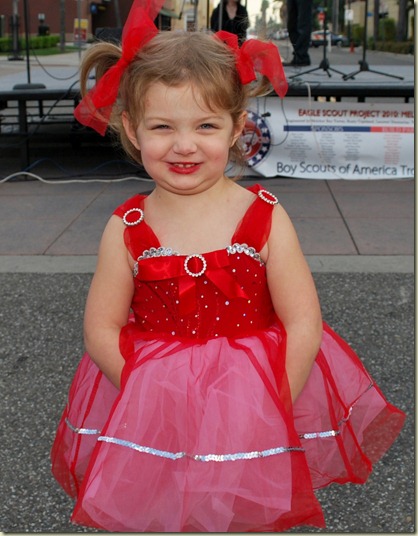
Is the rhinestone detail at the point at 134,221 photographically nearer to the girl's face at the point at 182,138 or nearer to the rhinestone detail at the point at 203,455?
the girl's face at the point at 182,138

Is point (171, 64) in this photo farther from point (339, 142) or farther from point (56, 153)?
point (56, 153)

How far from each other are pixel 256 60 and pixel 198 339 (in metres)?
0.74

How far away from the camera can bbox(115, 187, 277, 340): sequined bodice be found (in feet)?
6.66

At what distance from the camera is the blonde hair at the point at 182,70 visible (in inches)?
75.6

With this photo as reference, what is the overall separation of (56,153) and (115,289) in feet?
26.7

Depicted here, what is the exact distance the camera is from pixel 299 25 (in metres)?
9.34

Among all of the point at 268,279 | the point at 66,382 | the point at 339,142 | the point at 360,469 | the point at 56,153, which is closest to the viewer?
the point at 268,279

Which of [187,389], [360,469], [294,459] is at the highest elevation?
[187,389]

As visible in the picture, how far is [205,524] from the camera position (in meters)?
1.85

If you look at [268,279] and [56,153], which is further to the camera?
[56,153]

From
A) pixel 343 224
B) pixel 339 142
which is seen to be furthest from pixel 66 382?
pixel 339 142

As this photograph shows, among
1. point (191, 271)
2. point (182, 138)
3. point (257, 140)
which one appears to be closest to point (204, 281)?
point (191, 271)

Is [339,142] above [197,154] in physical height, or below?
below

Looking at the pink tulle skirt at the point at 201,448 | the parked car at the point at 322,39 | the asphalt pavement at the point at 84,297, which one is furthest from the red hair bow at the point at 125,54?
the parked car at the point at 322,39
